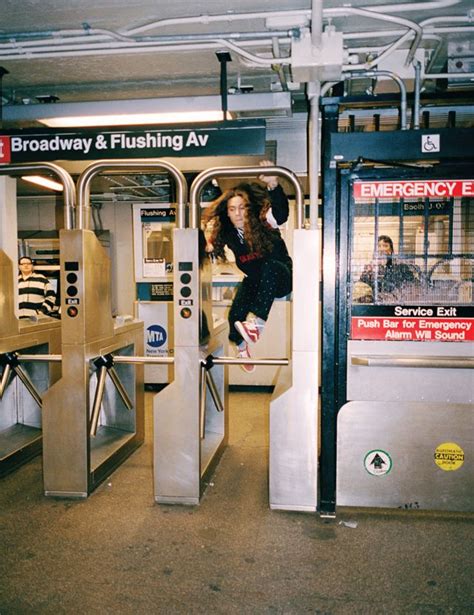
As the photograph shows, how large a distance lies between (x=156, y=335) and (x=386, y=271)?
373 cm

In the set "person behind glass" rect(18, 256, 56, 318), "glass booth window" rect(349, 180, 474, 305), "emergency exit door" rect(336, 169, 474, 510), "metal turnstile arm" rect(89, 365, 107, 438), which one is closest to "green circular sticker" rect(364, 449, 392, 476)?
"emergency exit door" rect(336, 169, 474, 510)

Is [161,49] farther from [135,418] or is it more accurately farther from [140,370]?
[135,418]

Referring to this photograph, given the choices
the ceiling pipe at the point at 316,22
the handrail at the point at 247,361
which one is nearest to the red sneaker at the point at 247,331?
the handrail at the point at 247,361

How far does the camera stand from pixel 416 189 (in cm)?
284

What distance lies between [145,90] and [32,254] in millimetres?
4069

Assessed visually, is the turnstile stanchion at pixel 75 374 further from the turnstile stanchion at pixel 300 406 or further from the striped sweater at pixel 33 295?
the striped sweater at pixel 33 295

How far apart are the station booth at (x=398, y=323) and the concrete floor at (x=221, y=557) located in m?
0.27

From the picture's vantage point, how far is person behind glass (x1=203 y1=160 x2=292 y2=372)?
5301 millimetres

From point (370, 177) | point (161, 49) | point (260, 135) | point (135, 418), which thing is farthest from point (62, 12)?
point (135, 418)

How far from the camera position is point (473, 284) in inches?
112

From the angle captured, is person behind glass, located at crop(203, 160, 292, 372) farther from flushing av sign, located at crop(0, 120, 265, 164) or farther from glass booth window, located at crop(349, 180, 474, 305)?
glass booth window, located at crop(349, 180, 474, 305)

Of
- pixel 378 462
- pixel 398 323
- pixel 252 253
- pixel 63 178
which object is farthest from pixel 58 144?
pixel 252 253

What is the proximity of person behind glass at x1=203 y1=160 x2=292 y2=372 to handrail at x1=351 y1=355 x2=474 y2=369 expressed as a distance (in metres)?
2.13

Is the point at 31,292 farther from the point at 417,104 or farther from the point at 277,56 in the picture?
the point at 417,104
